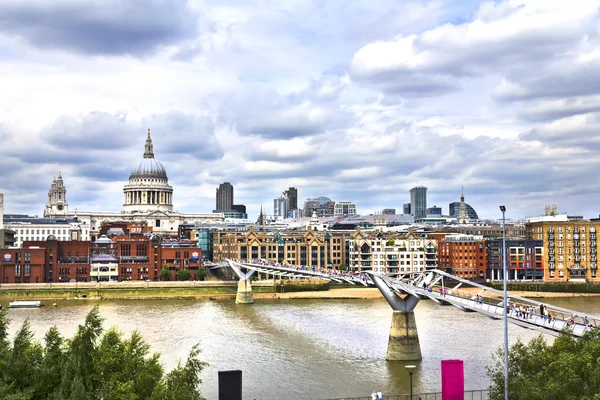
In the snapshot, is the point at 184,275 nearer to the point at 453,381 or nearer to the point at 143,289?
the point at 143,289

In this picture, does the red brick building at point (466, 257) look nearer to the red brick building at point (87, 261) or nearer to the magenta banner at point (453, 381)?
the red brick building at point (87, 261)

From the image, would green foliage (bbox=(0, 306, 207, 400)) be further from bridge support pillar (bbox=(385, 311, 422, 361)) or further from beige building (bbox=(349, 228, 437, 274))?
beige building (bbox=(349, 228, 437, 274))

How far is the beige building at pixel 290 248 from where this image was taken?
4252 inches

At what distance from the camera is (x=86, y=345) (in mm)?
25656

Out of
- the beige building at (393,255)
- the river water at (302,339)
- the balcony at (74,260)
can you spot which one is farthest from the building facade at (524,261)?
Answer: the balcony at (74,260)

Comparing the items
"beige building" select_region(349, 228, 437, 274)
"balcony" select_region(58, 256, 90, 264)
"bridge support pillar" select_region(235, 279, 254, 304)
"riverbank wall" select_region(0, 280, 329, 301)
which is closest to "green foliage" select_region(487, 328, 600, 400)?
"bridge support pillar" select_region(235, 279, 254, 304)

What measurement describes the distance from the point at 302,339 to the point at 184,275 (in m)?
49.0

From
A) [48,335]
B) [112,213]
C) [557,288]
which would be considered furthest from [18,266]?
[112,213]

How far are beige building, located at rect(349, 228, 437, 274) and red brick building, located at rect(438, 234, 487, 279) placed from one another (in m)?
2.10

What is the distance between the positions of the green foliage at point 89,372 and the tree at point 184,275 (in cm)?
7045

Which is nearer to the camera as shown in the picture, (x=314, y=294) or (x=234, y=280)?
(x=314, y=294)

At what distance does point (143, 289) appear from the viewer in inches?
3526

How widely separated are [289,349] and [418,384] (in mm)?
11835

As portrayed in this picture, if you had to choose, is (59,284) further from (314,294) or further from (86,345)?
(86,345)
